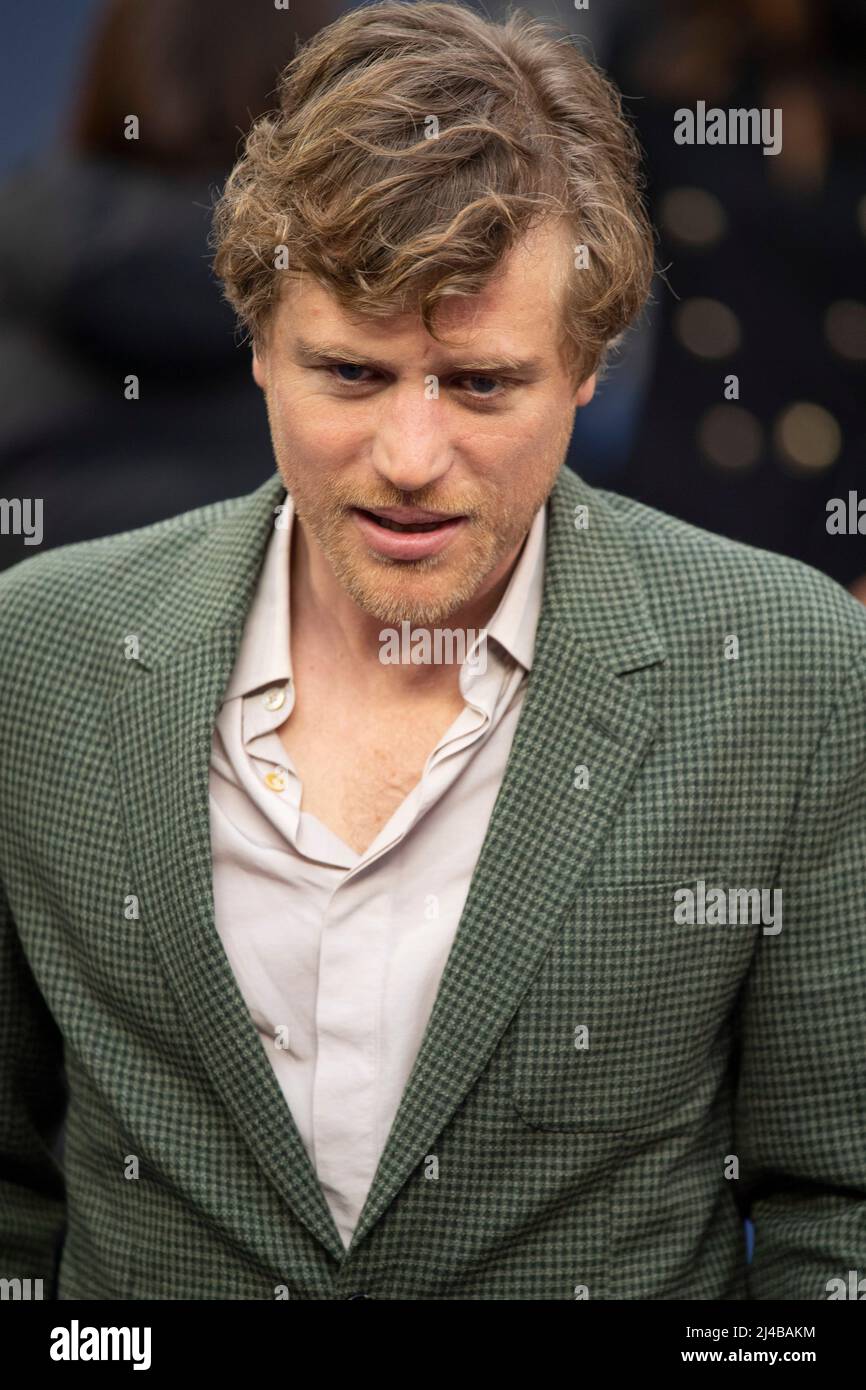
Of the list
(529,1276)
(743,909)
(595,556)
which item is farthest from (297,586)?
(529,1276)

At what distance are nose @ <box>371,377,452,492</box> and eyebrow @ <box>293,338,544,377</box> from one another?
38 millimetres

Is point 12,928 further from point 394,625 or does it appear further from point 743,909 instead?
point 743,909

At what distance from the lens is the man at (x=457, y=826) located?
2.02m

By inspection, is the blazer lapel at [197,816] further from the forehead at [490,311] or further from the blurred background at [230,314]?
the blurred background at [230,314]

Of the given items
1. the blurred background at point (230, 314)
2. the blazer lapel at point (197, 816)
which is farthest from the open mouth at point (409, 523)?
the blurred background at point (230, 314)

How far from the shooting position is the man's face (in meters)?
1.97

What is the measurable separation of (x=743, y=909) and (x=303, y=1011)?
54 cm

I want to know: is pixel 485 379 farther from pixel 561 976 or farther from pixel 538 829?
pixel 561 976

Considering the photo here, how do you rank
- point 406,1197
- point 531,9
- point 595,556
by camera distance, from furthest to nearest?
point 531,9 < point 595,556 < point 406,1197

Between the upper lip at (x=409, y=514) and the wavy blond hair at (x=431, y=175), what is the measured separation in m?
0.21

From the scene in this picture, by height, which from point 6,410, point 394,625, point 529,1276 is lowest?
point 529,1276

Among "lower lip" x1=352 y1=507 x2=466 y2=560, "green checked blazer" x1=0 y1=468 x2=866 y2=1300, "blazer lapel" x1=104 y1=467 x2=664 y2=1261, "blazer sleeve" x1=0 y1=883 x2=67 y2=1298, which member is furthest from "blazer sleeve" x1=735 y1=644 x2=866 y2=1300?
"blazer sleeve" x1=0 y1=883 x2=67 y2=1298

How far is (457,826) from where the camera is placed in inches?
84.4

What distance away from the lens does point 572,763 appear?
82.8 inches
